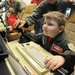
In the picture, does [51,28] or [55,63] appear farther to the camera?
[51,28]

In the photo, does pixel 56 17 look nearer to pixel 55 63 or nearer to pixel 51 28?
pixel 51 28

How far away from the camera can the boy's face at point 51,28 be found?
111 centimetres

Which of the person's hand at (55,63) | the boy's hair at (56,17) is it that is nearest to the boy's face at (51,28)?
the boy's hair at (56,17)

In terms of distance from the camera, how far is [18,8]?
3.69 meters

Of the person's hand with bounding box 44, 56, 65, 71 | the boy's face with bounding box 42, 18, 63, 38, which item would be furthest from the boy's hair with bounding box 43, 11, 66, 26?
the person's hand with bounding box 44, 56, 65, 71

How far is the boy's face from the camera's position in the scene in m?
1.11

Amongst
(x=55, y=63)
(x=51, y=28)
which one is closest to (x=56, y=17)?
(x=51, y=28)

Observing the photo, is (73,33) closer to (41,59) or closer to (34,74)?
(41,59)

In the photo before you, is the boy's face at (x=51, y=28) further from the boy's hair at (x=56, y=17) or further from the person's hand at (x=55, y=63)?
the person's hand at (x=55, y=63)

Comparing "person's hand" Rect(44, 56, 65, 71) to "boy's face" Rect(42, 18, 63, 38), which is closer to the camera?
"person's hand" Rect(44, 56, 65, 71)

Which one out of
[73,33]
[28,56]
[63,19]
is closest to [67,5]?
[73,33]

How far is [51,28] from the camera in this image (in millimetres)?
1114

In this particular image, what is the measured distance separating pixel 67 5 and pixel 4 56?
119 centimetres

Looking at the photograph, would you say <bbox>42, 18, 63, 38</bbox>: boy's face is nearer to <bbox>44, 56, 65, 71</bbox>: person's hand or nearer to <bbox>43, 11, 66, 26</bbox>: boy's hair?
<bbox>43, 11, 66, 26</bbox>: boy's hair
